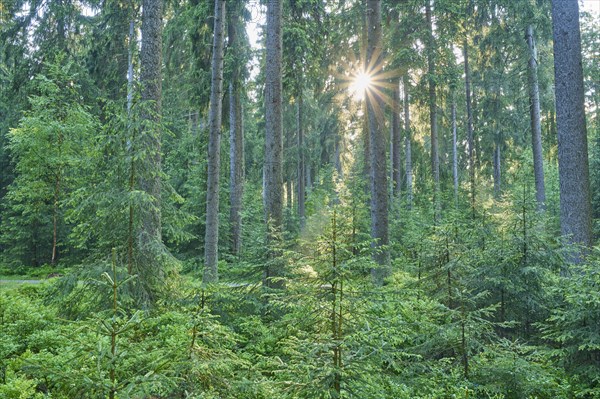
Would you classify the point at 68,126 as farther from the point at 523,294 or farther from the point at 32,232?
the point at 523,294

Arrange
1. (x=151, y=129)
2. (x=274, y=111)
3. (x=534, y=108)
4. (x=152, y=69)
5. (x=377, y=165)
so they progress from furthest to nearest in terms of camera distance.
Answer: (x=534, y=108), (x=377, y=165), (x=274, y=111), (x=152, y=69), (x=151, y=129)

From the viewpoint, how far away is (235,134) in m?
16.3

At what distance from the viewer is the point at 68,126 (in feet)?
52.9

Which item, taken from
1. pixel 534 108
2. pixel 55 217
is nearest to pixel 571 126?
pixel 534 108

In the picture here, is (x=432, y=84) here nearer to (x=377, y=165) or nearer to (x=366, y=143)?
(x=366, y=143)

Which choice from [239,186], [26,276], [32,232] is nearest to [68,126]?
[32,232]

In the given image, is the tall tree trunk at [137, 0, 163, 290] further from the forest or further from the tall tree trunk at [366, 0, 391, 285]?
the tall tree trunk at [366, 0, 391, 285]

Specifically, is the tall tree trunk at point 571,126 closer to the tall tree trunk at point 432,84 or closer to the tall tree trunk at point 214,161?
the tall tree trunk at point 432,84

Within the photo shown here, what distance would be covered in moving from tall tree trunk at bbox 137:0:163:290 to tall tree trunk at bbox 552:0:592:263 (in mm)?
7726

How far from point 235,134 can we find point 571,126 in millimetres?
11484

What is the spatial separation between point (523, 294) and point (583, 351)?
6.37ft

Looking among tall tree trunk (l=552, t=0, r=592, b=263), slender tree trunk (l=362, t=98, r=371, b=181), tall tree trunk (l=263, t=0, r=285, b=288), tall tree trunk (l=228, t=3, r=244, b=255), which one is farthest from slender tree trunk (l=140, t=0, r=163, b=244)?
slender tree trunk (l=362, t=98, r=371, b=181)

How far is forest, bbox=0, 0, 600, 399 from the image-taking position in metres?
3.73

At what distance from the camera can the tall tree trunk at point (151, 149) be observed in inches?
252
